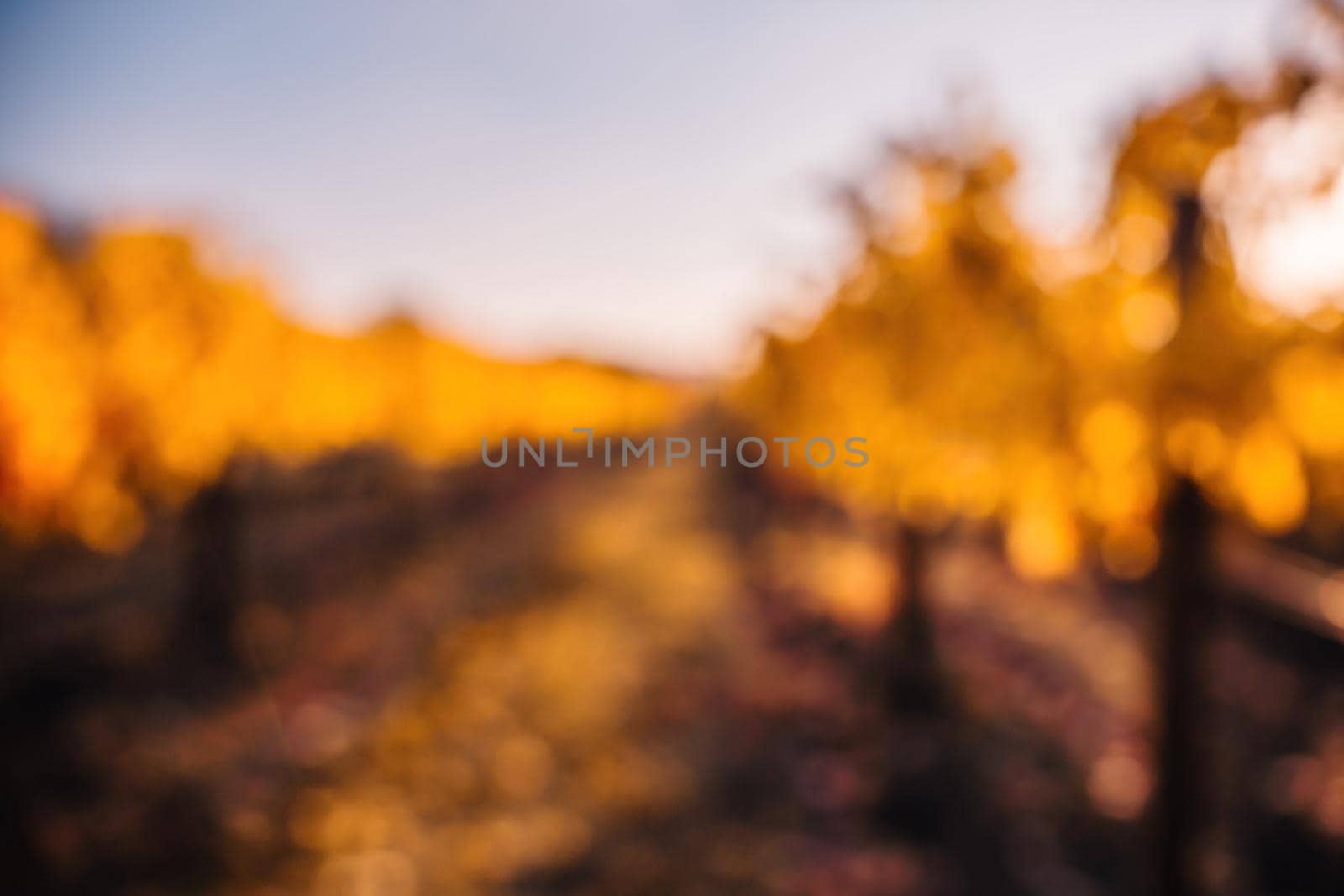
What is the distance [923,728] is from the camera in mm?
6590

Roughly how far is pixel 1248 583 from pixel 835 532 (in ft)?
44.4

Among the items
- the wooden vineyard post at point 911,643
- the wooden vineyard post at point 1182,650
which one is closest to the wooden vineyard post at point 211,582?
the wooden vineyard post at point 911,643

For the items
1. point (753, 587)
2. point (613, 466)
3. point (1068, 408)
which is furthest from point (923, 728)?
point (613, 466)

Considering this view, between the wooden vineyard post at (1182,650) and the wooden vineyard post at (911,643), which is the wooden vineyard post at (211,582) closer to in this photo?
the wooden vineyard post at (911,643)

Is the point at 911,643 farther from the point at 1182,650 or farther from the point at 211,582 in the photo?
the point at 211,582

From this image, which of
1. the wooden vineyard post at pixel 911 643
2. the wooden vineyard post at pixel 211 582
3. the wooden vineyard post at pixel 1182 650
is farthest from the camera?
the wooden vineyard post at pixel 211 582

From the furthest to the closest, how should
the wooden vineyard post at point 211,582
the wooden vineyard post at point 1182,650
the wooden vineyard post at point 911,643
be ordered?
1. the wooden vineyard post at point 211,582
2. the wooden vineyard post at point 911,643
3. the wooden vineyard post at point 1182,650

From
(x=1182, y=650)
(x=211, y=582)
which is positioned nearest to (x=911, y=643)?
(x=1182, y=650)

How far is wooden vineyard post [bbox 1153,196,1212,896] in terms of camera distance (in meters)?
3.13

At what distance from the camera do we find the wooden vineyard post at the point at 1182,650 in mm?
3132

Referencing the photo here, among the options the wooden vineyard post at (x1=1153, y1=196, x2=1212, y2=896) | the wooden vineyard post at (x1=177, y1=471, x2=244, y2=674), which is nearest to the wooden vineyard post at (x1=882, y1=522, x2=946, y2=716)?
the wooden vineyard post at (x1=1153, y1=196, x2=1212, y2=896)

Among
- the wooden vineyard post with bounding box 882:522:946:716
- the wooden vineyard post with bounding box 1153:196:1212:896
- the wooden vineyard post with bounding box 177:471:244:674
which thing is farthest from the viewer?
the wooden vineyard post with bounding box 177:471:244:674

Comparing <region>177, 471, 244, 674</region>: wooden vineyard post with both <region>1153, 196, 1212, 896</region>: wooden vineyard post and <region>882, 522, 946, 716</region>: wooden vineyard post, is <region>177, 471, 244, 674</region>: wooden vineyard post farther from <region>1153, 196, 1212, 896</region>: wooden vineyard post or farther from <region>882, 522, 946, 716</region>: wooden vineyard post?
<region>1153, 196, 1212, 896</region>: wooden vineyard post

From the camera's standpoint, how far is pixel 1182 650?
3.37 m
